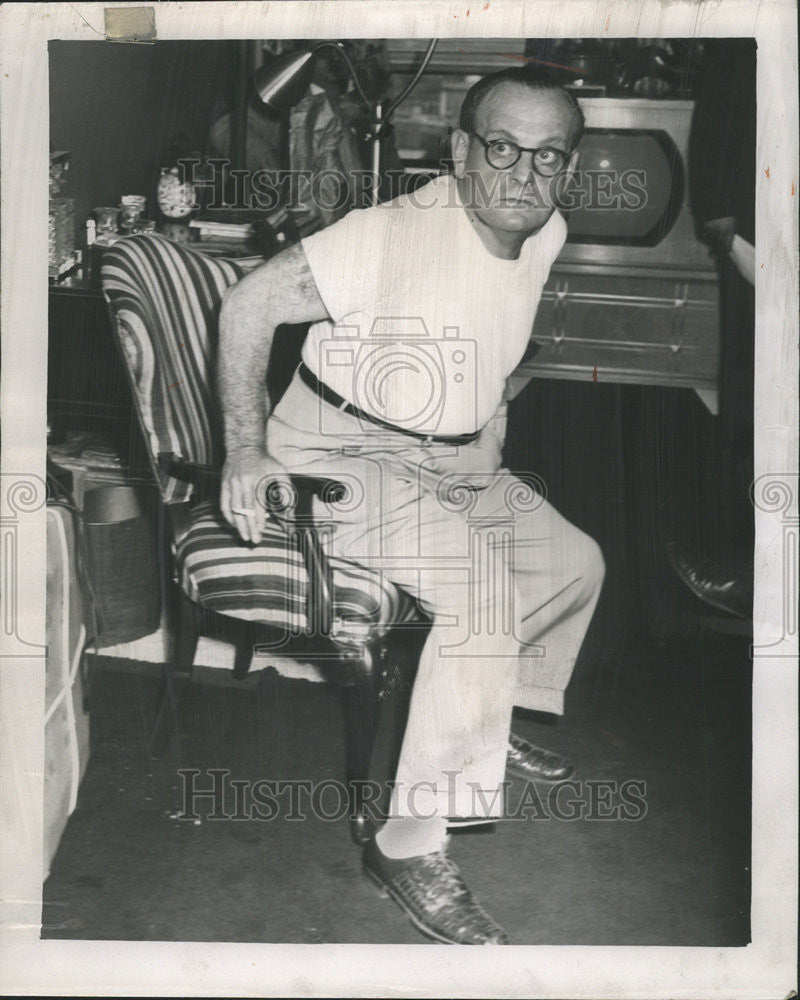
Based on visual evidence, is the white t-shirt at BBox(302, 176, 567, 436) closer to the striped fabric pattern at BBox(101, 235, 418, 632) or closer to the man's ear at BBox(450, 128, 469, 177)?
the man's ear at BBox(450, 128, 469, 177)

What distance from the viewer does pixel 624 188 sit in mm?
2152

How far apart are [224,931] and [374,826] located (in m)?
0.38

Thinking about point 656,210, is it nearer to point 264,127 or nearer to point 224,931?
point 264,127

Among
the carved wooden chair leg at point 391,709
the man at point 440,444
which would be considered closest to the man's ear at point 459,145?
the man at point 440,444

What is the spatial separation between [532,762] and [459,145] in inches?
48.9

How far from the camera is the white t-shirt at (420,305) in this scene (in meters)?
2.15

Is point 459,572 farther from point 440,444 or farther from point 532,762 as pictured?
point 532,762

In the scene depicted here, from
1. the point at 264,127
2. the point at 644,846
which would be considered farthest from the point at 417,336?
the point at 644,846

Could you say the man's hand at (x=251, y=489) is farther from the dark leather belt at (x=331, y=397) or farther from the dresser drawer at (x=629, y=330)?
the dresser drawer at (x=629, y=330)

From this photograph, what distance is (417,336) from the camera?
216 cm

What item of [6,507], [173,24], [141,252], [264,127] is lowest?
[6,507]

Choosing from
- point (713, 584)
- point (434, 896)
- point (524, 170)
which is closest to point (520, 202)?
point (524, 170)

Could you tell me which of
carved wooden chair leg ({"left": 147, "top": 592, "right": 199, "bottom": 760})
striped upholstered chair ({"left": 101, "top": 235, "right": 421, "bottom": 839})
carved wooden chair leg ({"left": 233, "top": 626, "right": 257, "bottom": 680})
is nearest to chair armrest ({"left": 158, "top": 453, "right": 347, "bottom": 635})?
striped upholstered chair ({"left": 101, "top": 235, "right": 421, "bottom": 839})

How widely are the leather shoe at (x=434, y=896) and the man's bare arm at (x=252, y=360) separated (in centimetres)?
72
